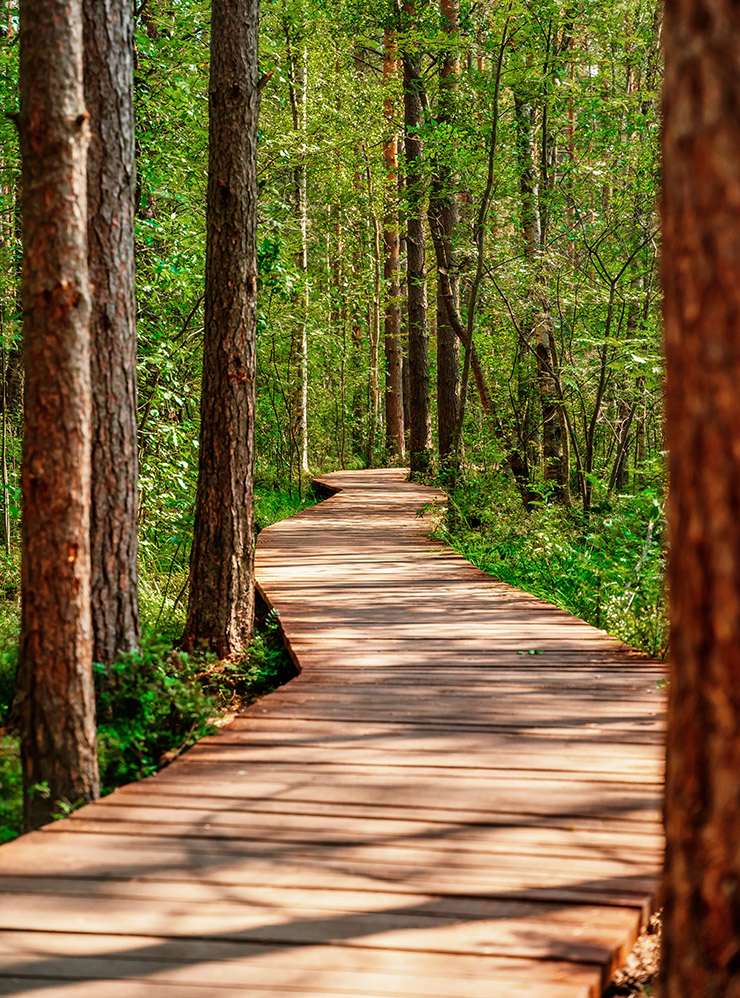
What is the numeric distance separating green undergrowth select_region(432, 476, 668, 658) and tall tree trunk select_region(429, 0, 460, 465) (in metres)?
1.19

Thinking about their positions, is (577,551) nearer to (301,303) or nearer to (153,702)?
(153,702)

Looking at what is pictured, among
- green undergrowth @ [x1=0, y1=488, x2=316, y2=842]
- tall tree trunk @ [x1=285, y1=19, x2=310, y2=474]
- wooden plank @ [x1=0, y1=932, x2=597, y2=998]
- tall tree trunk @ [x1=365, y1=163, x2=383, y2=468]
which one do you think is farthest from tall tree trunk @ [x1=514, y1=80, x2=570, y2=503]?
wooden plank @ [x1=0, y1=932, x2=597, y2=998]

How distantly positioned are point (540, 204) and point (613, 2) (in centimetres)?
271

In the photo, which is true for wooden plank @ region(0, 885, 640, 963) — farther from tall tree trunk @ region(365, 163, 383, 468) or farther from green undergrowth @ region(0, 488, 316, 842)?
tall tree trunk @ region(365, 163, 383, 468)

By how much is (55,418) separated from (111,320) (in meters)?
1.23

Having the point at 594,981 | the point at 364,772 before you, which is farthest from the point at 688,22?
the point at 364,772

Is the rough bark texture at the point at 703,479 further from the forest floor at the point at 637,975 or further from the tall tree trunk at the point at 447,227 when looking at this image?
the tall tree trunk at the point at 447,227

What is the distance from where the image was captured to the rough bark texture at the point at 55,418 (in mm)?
3203

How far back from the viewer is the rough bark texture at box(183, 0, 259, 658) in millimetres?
5656

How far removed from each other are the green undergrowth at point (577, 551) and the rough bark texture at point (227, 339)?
277cm

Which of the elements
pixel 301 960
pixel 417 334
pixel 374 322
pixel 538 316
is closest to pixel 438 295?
pixel 538 316

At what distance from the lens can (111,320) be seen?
435cm

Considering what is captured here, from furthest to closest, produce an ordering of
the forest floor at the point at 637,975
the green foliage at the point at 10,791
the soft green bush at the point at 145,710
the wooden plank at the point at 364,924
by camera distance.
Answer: the soft green bush at the point at 145,710, the green foliage at the point at 10,791, the forest floor at the point at 637,975, the wooden plank at the point at 364,924

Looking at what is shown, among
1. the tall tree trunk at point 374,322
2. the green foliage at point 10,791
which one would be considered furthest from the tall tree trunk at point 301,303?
the green foliage at point 10,791
